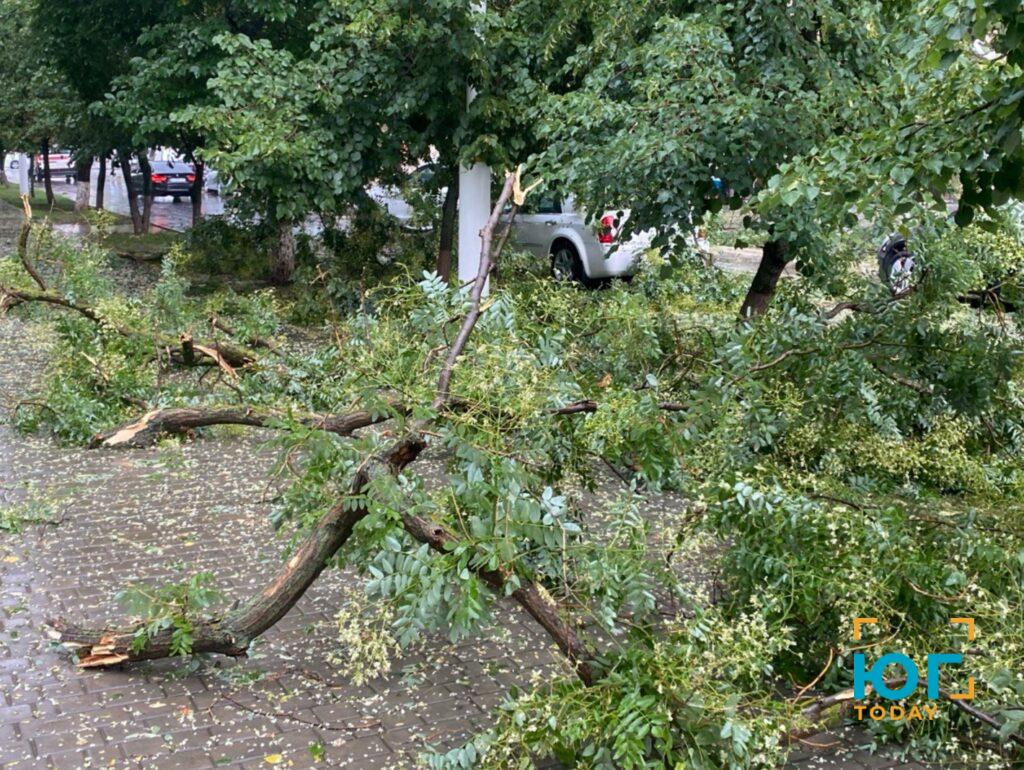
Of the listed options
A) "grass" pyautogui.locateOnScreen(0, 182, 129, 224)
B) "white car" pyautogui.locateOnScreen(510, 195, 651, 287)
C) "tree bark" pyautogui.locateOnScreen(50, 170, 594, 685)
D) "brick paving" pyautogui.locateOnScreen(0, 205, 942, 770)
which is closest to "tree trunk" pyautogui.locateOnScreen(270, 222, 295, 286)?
"white car" pyautogui.locateOnScreen(510, 195, 651, 287)

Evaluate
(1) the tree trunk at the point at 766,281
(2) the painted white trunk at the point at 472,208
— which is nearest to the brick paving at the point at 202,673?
(1) the tree trunk at the point at 766,281

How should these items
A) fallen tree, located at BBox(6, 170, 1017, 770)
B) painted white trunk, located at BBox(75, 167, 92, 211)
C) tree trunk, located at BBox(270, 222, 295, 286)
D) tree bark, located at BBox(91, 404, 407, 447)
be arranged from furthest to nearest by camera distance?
painted white trunk, located at BBox(75, 167, 92, 211) < tree trunk, located at BBox(270, 222, 295, 286) < tree bark, located at BBox(91, 404, 407, 447) < fallen tree, located at BBox(6, 170, 1017, 770)

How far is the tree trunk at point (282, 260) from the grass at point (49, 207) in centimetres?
812

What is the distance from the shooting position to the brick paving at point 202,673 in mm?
4043

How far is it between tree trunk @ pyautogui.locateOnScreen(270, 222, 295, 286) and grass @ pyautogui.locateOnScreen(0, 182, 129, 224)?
812cm

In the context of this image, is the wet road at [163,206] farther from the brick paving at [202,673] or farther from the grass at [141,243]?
the brick paving at [202,673]

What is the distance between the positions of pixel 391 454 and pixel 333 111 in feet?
22.5

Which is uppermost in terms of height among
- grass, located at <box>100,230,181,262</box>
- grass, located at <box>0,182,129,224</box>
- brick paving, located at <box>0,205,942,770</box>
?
grass, located at <box>100,230,181,262</box>

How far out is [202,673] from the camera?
15.1 feet

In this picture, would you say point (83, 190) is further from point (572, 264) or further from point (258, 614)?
point (258, 614)

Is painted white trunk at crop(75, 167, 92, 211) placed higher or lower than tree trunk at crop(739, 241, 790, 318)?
lower

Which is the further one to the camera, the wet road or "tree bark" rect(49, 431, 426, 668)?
the wet road

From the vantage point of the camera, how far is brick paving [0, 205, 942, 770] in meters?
4.04

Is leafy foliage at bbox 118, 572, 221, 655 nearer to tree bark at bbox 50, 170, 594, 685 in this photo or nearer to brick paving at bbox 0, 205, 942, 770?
tree bark at bbox 50, 170, 594, 685
